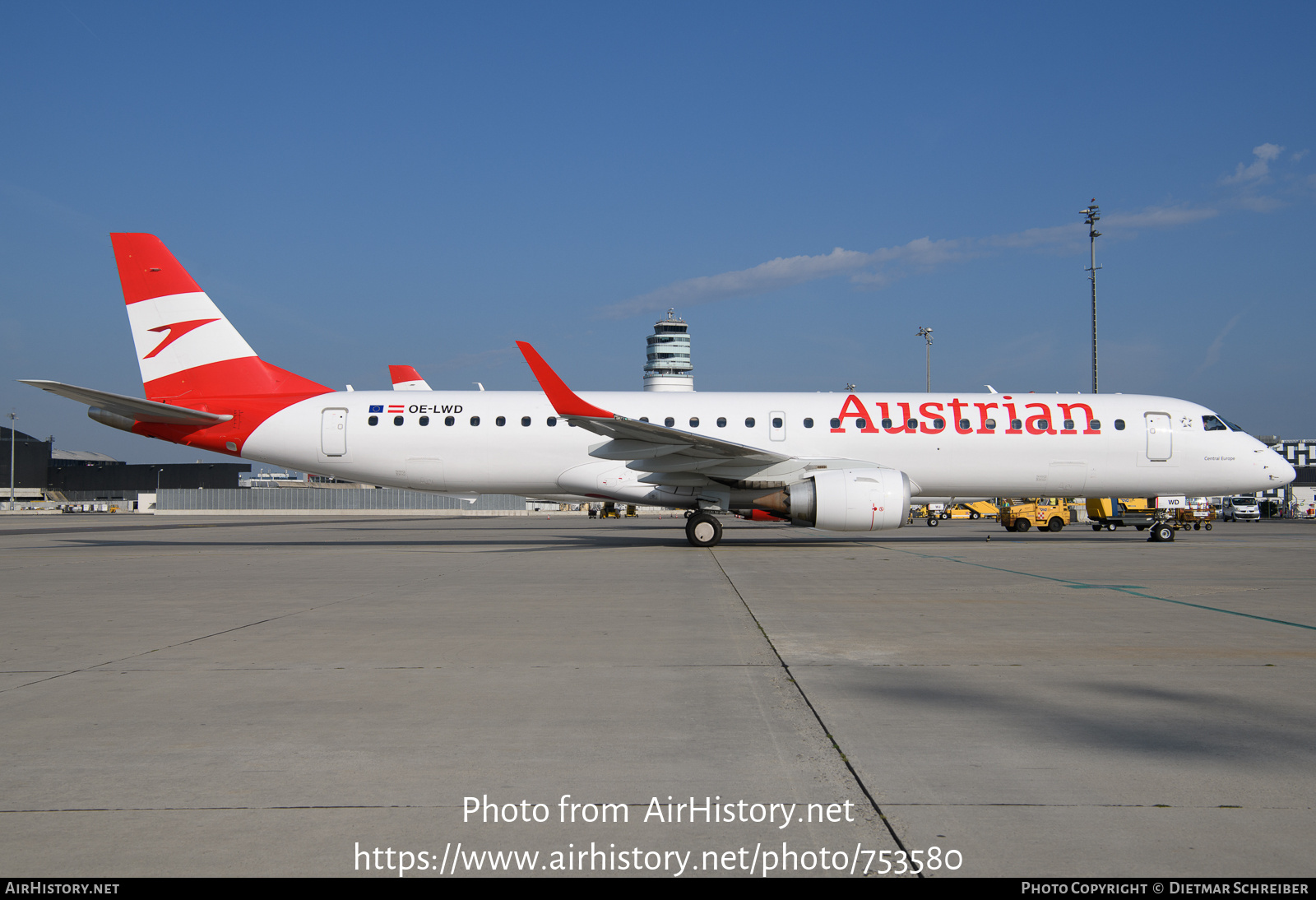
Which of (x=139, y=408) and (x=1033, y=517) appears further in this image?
(x=1033, y=517)

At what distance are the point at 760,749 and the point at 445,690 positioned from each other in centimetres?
214

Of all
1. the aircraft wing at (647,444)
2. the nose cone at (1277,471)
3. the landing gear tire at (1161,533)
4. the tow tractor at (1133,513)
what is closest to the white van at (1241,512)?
the tow tractor at (1133,513)

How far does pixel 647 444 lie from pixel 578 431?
230 cm

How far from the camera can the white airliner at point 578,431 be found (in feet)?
63.1

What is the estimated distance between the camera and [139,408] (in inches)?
719

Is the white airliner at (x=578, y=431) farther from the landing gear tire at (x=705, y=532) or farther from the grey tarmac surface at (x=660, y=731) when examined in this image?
the grey tarmac surface at (x=660, y=731)

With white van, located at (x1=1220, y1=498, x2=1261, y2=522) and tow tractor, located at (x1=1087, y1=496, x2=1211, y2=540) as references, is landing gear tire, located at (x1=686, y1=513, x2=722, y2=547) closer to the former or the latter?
tow tractor, located at (x1=1087, y1=496, x2=1211, y2=540)

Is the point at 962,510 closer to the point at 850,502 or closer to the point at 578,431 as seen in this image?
the point at 850,502

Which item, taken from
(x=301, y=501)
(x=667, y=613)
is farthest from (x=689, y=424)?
(x=301, y=501)

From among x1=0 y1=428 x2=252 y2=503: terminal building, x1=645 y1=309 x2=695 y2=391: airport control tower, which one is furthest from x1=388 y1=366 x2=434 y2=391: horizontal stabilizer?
x1=645 y1=309 x2=695 y2=391: airport control tower

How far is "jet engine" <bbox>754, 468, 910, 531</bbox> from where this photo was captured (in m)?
16.8

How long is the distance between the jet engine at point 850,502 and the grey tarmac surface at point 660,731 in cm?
671

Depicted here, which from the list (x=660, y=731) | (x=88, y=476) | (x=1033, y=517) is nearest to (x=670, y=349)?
(x=88, y=476)

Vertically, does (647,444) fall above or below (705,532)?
above
